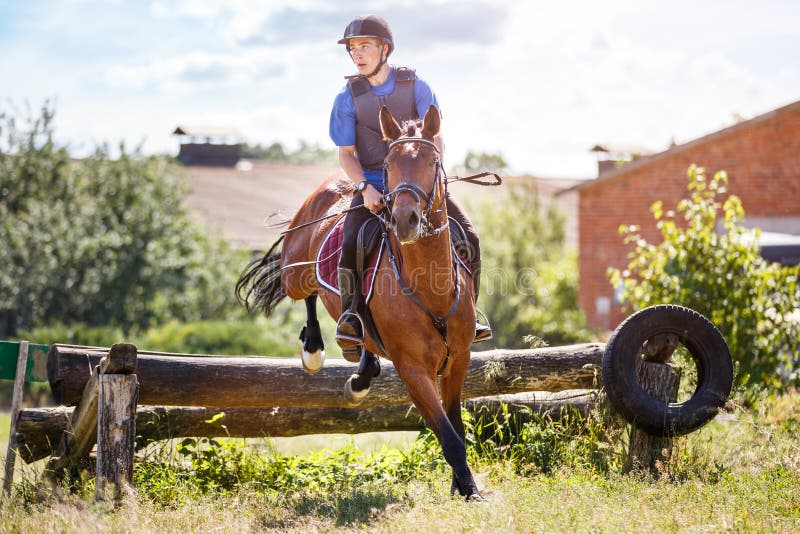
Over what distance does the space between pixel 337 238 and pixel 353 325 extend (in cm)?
101

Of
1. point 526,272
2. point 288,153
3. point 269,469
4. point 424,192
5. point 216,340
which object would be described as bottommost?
point 269,469

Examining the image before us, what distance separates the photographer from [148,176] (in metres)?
26.5

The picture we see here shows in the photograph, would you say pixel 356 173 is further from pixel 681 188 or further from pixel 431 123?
pixel 681 188

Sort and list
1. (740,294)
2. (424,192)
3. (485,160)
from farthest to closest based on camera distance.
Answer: (485,160), (740,294), (424,192)

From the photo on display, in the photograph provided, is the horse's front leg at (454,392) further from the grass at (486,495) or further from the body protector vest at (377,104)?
the body protector vest at (377,104)

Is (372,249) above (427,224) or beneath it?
beneath

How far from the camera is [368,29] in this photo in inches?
262

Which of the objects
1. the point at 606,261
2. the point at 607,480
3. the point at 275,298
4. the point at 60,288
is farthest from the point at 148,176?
the point at 607,480

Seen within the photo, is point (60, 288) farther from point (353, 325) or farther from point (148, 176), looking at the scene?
point (353, 325)

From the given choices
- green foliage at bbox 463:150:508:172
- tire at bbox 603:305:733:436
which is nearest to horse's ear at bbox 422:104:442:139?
tire at bbox 603:305:733:436

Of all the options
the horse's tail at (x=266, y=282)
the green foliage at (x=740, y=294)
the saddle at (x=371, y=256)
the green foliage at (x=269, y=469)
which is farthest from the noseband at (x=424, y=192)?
the green foliage at (x=740, y=294)

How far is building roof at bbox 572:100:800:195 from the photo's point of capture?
18.8 m

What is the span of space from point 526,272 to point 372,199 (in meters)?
21.1

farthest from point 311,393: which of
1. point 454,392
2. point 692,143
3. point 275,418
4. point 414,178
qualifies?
point 692,143
